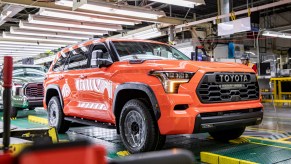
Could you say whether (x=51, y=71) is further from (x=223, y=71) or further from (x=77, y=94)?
(x=223, y=71)

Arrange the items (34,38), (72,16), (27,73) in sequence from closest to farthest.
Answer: (72,16), (27,73), (34,38)

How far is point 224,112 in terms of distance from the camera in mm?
4180

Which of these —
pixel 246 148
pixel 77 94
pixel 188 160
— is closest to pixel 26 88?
pixel 77 94

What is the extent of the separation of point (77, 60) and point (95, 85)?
46.1 inches

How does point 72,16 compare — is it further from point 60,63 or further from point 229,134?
point 229,134

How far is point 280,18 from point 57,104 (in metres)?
20.6

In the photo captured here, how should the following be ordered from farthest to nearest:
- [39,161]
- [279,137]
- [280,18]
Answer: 1. [280,18]
2. [279,137]
3. [39,161]

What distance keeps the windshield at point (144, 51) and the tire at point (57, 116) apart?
2.25 metres

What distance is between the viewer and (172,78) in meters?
3.99

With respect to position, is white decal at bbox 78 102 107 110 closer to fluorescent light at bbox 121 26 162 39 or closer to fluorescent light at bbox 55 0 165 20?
fluorescent light at bbox 55 0 165 20

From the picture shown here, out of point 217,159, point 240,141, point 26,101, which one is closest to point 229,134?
point 240,141

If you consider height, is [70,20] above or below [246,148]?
above

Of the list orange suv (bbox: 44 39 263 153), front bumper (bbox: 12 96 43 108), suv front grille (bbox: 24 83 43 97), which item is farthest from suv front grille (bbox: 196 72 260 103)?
suv front grille (bbox: 24 83 43 97)

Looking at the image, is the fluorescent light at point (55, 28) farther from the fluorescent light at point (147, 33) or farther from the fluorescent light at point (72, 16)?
the fluorescent light at point (147, 33)
